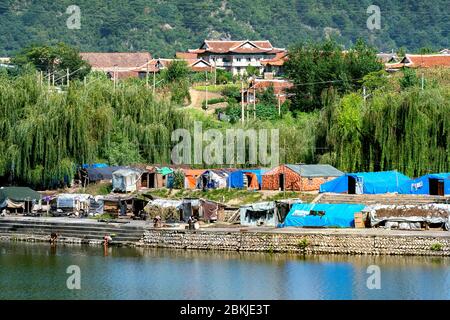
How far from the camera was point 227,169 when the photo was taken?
Answer: 57.5 meters

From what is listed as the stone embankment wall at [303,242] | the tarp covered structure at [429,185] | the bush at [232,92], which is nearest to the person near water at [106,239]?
the stone embankment wall at [303,242]

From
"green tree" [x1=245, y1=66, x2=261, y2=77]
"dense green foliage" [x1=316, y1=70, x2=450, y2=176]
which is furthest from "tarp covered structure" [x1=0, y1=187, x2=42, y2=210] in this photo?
"green tree" [x1=245, y1=66, x2=261, y2=77]

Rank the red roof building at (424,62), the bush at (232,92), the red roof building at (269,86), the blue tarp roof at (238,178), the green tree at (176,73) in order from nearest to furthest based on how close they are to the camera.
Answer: the blue tarp roof at (238,178)
the red roof building at (269,86)
the red roof building at (424,62)
the bush at (232,92)
the green tree at (176,73)

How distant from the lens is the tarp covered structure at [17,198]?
177 ft

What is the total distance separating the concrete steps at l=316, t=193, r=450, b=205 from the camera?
48.9m

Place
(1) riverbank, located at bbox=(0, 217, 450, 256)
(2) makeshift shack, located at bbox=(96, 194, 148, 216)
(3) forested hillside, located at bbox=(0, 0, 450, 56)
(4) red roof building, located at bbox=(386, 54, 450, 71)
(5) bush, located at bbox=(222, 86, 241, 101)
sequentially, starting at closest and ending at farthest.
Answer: (1) riverbank, located at bbox=(0, 217, 450, 256)
(2) makeshift shack, located at bbox=(96, 194, 148, 216)
(4) red roof building, located at bbox=(386, 54, 450, 71)
(5) bush, located at bbox=(222, 86, 241, 101)
(3) forested hillside, located at bbox=(0, 0, 450, 56)

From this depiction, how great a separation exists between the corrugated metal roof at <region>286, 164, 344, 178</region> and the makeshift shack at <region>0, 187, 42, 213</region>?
11496 mm

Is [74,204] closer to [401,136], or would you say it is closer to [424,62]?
[401,136]

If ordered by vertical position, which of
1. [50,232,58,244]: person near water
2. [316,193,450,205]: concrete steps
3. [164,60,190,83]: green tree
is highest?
[164,60,190,83]: green tree

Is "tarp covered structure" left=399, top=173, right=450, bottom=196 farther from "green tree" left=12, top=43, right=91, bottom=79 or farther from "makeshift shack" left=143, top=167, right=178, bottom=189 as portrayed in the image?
"green tree" left=12, top=43, right=91, bottom=79

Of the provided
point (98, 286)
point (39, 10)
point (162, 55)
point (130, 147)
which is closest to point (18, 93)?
point (130, 147)

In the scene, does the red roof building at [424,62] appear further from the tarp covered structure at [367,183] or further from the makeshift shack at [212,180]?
the tarp covered structure at [367,183]

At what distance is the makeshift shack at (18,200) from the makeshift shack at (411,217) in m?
16.2

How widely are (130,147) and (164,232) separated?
48.1 ft
